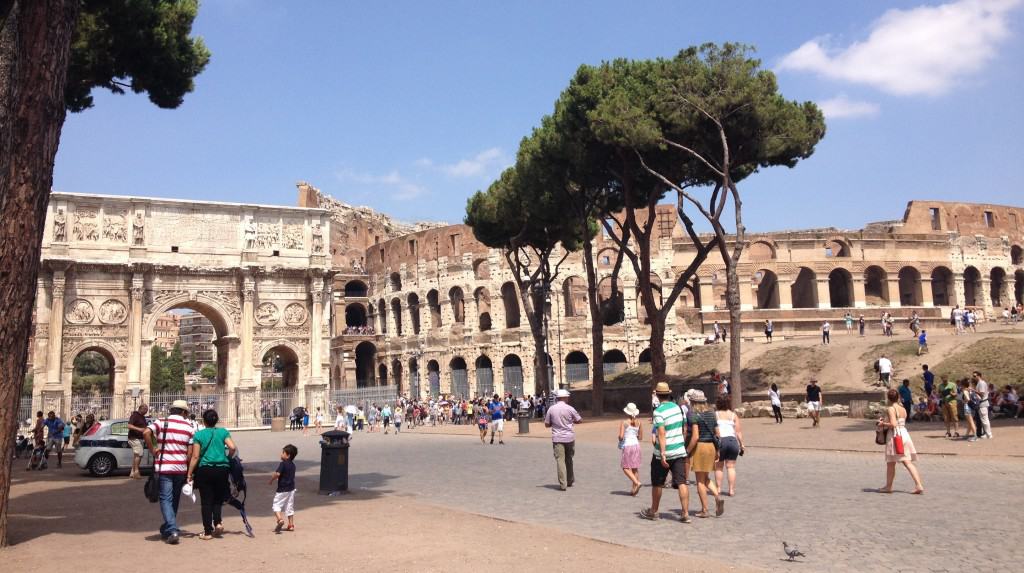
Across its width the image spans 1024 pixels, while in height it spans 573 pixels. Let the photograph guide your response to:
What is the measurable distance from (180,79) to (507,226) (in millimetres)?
16555

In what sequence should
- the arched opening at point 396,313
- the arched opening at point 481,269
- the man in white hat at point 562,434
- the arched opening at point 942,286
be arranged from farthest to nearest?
the arched opening at point 396,313 → the arched opening at point 481,269 → the arched opening at point 942,286 → the man in white hat at point 562,434

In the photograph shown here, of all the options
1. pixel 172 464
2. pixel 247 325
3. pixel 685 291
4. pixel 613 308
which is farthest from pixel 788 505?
pixel 685 291

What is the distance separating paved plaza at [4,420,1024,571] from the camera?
583 cm

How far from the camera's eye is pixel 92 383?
213ft

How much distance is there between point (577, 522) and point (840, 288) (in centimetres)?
3986

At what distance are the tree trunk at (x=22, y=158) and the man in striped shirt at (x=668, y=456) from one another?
5580mm

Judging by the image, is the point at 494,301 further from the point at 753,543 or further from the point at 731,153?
the point at 753,543

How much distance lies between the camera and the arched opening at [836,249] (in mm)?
41972

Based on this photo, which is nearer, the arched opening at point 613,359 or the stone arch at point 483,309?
the arched opening at point 613,359

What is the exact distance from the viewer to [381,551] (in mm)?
6297

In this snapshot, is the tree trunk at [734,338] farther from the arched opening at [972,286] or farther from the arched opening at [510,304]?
the arched opening at [972,286]

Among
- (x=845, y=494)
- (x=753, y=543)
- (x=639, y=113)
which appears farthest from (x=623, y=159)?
(x=753, y=543)

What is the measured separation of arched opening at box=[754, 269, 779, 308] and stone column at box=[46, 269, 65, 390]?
1282 inches

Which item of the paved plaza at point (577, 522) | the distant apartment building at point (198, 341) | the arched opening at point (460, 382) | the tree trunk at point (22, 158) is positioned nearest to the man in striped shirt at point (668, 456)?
the paved plaza at point (577, 522)
